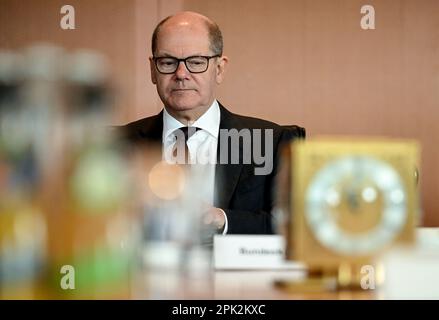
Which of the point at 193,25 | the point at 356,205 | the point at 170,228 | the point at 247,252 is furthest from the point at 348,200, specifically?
the point at 193,25

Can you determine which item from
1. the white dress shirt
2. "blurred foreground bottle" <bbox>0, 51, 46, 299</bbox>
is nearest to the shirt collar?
the white dress shirt

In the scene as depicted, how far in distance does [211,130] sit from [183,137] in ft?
0.14

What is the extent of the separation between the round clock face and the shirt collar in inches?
14.6

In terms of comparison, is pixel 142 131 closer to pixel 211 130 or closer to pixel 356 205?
pixel 211 130

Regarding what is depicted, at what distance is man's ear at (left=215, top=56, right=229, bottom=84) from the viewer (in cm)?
131

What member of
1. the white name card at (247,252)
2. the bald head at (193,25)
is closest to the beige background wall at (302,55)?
the bald head at (193,25)

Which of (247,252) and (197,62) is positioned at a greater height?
(197,62)

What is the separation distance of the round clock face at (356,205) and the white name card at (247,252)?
12cm

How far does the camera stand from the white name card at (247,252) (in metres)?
1.07

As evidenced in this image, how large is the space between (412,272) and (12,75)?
25.6 inches

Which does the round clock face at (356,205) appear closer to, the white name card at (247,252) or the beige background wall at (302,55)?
the white name card at (247,252)

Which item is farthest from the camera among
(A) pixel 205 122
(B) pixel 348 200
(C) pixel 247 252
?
(A) pixel 205 122

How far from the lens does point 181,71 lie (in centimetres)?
129

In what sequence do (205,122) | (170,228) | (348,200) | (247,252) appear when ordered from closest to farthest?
(348,200) < (247,252) < (170,228) < (205,122)
